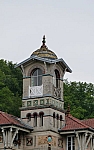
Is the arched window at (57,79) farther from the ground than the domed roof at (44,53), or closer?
closer

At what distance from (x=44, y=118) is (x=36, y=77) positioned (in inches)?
160

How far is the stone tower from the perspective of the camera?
5166 centimetres

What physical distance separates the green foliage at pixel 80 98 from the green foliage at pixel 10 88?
6975 mm

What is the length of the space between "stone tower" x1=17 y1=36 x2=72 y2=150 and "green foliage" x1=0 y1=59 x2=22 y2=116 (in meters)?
23.1

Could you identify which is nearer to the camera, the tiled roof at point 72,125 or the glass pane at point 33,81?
the tiled roof at point 72,125

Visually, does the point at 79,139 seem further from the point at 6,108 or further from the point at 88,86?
the point at 88,86

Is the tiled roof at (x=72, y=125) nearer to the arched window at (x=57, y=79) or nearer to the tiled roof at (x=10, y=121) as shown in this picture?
the arched window at (x=57, y=79)

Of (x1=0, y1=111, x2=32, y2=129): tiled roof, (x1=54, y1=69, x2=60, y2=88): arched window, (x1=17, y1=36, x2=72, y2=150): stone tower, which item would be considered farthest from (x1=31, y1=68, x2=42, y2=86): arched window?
(x1=0, y1=111, x2=32, y2=129): tiled roof

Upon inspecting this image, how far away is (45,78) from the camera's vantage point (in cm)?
5291

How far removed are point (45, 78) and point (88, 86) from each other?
34383 millimetres

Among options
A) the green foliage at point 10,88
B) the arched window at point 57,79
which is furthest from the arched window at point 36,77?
the green foliage at point 10,88

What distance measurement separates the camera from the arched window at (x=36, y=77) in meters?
53.4

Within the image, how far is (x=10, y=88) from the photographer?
8844 cm

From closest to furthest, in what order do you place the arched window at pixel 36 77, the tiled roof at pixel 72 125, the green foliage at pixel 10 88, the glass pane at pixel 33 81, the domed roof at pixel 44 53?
1. the tiled roof at pixel 72 125
2. the arched window at pixel 36 77
3. the glass pane at pixel 33 81
4. the domed roof at pixel 44 53
5. the green foliage at pixel 10 88
